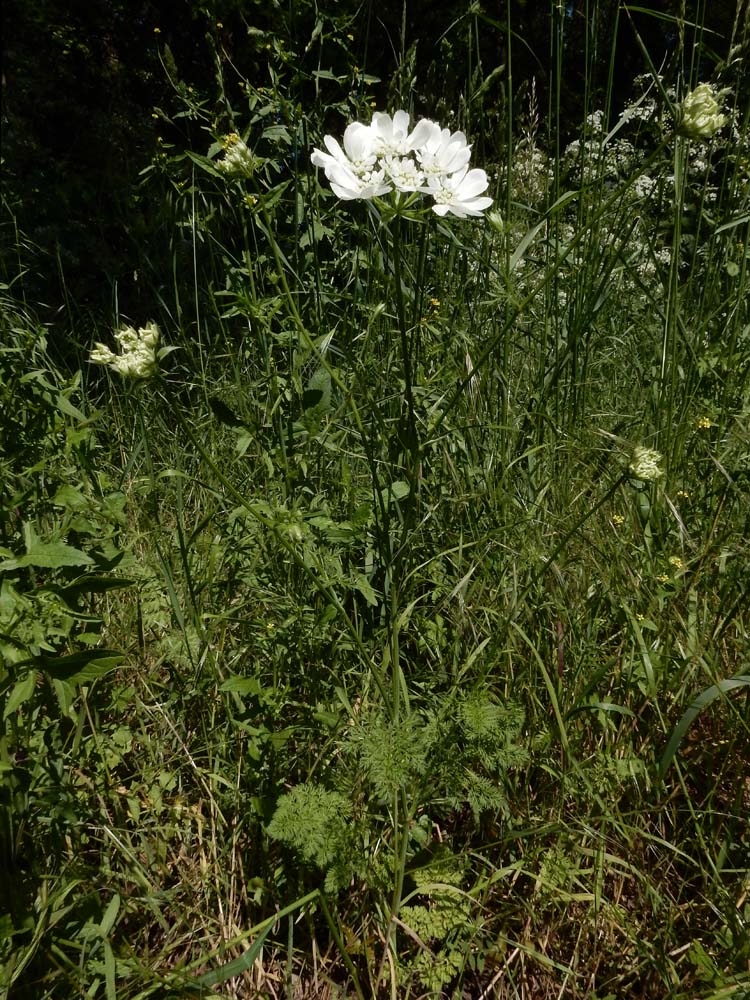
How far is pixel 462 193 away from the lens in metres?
1.13

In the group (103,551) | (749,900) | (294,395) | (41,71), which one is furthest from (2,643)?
(41,71)

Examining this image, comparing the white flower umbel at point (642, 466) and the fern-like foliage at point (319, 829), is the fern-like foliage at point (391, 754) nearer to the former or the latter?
the fern-like foliage at point (319, 829)

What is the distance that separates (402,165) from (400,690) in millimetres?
842

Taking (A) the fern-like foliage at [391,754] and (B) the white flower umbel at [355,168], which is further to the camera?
(A) the fern-like foliage at [391,754]

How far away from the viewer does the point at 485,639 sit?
55.5 inches

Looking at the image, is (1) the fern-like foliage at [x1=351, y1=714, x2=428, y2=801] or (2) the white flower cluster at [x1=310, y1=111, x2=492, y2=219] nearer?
(2) the white flower cluster at [x1=310, y1=111, x2=492, y2=219]

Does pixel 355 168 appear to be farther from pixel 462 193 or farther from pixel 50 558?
pixel 50 558

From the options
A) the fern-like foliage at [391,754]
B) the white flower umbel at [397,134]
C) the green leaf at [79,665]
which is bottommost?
the fern-like foliage at [391,754]

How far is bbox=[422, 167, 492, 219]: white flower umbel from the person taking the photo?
3.63 ft

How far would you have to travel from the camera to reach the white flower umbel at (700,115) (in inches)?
40.1

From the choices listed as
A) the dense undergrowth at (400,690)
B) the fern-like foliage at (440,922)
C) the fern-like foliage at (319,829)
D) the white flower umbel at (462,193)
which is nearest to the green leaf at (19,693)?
the dense undergrowth at (400,690)

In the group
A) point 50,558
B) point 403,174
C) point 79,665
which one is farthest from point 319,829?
point 403,174

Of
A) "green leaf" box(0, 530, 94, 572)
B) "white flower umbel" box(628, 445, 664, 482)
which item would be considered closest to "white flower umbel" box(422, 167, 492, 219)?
"white flower umbel" box(628, 445, 664, 482)

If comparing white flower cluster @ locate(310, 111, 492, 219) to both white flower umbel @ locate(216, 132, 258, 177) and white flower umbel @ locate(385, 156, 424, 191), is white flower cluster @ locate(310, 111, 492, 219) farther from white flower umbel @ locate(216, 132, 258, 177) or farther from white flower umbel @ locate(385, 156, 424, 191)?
white flower umbel @ locate(216, 132, 258, 177)
